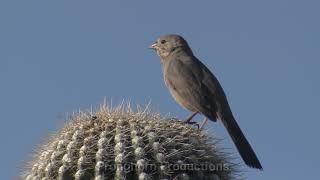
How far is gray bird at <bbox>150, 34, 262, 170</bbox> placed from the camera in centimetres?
701

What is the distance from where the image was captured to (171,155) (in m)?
4.92

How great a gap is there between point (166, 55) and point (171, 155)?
4023 millimetres

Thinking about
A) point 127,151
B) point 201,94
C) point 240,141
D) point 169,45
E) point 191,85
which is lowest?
point 127,151

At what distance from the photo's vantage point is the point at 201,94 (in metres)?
7.35

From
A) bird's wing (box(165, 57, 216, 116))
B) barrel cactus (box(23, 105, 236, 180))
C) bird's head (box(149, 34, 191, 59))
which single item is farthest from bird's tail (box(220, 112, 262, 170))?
bird's head (box(149, 34, 191, 59))

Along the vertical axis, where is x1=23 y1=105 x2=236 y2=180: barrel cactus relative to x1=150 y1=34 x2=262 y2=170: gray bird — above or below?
below

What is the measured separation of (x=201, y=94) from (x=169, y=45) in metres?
1.67

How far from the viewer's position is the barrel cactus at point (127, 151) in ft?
15.6

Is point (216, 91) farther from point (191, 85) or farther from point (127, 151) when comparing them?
point (127, 151)

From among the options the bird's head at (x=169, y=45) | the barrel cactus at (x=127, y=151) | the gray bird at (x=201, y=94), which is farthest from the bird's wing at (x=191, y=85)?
the barrel cactus at (x=127, y=151)

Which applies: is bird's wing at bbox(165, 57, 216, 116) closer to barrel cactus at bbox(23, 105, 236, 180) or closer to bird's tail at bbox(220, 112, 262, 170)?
bird's tail at bbox(220, 112, 262, 170)

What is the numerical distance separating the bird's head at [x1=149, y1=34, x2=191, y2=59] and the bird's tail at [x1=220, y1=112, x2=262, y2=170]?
166 centimetres

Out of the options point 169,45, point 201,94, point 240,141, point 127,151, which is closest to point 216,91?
point 201,94

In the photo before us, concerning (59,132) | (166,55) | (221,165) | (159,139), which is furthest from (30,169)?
(166,55)
